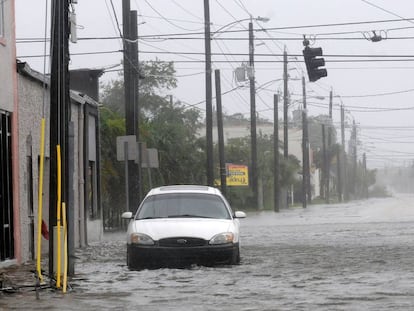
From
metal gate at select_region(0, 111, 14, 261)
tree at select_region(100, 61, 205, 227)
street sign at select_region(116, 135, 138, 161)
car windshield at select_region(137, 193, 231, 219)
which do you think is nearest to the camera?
metal gate at select_region(0, 111, 14, 261)

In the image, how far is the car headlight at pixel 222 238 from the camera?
16.4 meters

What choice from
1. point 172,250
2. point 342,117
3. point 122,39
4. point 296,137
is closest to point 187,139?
point 122,39

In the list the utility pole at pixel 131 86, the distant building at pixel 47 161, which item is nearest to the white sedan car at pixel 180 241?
the distant building at pixel 47 161

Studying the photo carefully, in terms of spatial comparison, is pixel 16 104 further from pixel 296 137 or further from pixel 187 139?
pixel 296 137

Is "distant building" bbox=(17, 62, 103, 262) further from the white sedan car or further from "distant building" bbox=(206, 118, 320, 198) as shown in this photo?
"distant building" bbox=(206, 118, 320, 198)

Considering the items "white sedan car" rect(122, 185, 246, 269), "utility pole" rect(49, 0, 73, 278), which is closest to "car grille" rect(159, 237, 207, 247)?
"white sedan car" rect(122, 185, 246, 269)

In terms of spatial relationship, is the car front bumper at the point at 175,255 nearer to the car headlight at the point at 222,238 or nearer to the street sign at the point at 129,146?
the car headlight at the point at 222,238

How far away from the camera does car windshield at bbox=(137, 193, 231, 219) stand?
1752cm

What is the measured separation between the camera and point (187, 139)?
45.5 m

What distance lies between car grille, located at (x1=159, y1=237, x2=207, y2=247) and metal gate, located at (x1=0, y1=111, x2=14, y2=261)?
9.78 feet

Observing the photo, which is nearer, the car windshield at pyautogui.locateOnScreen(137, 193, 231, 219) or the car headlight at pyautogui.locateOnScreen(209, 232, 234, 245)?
the car headlight at pyautogui.locateOnScreen(209, 232, 234, 245)

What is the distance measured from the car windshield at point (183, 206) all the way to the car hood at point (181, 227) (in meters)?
0.45

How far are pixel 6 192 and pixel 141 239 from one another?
2794 mm

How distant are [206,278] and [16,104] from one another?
5.59 metres
